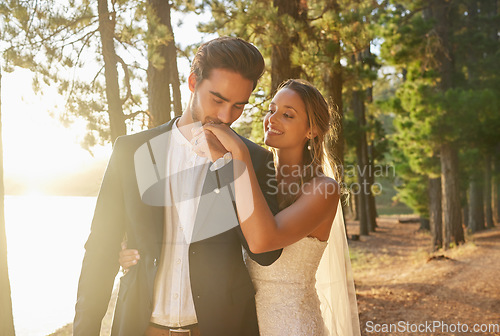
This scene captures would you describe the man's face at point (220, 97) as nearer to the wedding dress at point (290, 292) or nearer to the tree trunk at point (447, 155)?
the wedding dress at point (290, 292)

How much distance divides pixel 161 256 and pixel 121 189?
0.43 metres

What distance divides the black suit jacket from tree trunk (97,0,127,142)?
3938 millimetres

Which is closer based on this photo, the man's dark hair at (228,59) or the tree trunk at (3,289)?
the man's dark hair at (228,59)

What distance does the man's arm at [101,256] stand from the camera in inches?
94.5

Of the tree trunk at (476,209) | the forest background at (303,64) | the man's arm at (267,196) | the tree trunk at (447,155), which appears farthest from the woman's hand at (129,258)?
the tree trunk at (476,209)

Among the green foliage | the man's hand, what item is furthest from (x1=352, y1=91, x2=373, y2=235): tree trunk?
the man's hand

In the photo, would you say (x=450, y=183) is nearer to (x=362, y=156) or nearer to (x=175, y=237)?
(x=362, y=156)

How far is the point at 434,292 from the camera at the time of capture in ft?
33.2

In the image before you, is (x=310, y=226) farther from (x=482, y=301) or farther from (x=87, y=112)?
(x=482, y=301)

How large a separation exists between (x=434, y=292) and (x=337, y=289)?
23.9 feet

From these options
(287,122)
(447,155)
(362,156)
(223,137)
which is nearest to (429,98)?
(447,155)

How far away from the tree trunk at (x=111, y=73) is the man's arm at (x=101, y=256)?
12.9 ft

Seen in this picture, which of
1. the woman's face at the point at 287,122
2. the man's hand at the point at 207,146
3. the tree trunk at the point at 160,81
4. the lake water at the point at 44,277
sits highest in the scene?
the tree trunk at the point at 160,81

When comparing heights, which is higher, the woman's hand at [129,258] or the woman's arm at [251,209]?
the woman's arm at [251,209]
